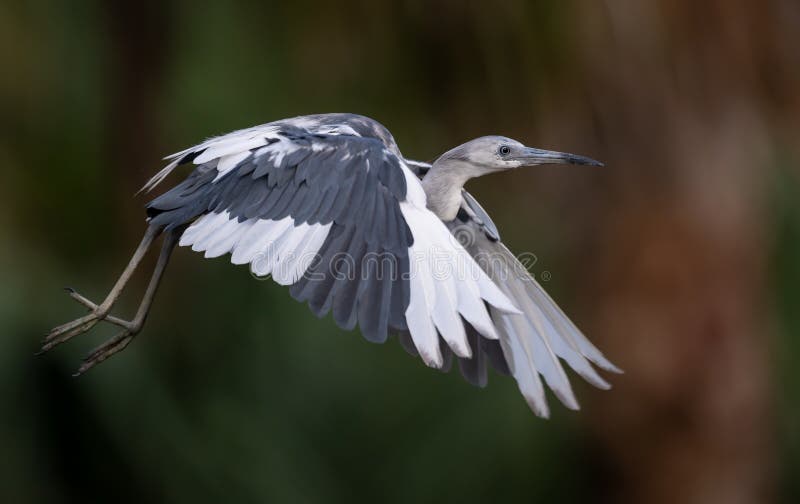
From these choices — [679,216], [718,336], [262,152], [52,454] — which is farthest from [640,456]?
[52,454]

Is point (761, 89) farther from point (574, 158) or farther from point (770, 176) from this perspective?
point (574, 158)

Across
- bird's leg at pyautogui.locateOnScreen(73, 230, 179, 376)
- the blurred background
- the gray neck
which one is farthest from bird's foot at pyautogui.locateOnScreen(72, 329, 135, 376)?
the blurred background

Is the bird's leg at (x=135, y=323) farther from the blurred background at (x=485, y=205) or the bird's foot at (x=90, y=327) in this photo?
the blurred background at (x=485, y=205)

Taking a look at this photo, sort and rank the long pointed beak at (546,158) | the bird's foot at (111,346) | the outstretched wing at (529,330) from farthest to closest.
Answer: the bird's foot at (111,346)
the long pointed beak at (546,158)
the outstretched wing at (529,330)

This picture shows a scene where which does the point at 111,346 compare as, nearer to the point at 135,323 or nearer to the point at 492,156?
the point at 135,323

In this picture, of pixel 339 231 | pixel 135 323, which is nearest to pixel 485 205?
pixel 135 323

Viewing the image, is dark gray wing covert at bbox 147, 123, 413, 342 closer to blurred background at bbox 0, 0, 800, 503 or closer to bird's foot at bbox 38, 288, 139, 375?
bird's foot at bbox 38, 288, 139, 375

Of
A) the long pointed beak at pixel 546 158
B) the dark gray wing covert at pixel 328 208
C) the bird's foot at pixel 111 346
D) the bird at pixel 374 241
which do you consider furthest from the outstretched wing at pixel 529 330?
the bird's foot at pixel 111 346
